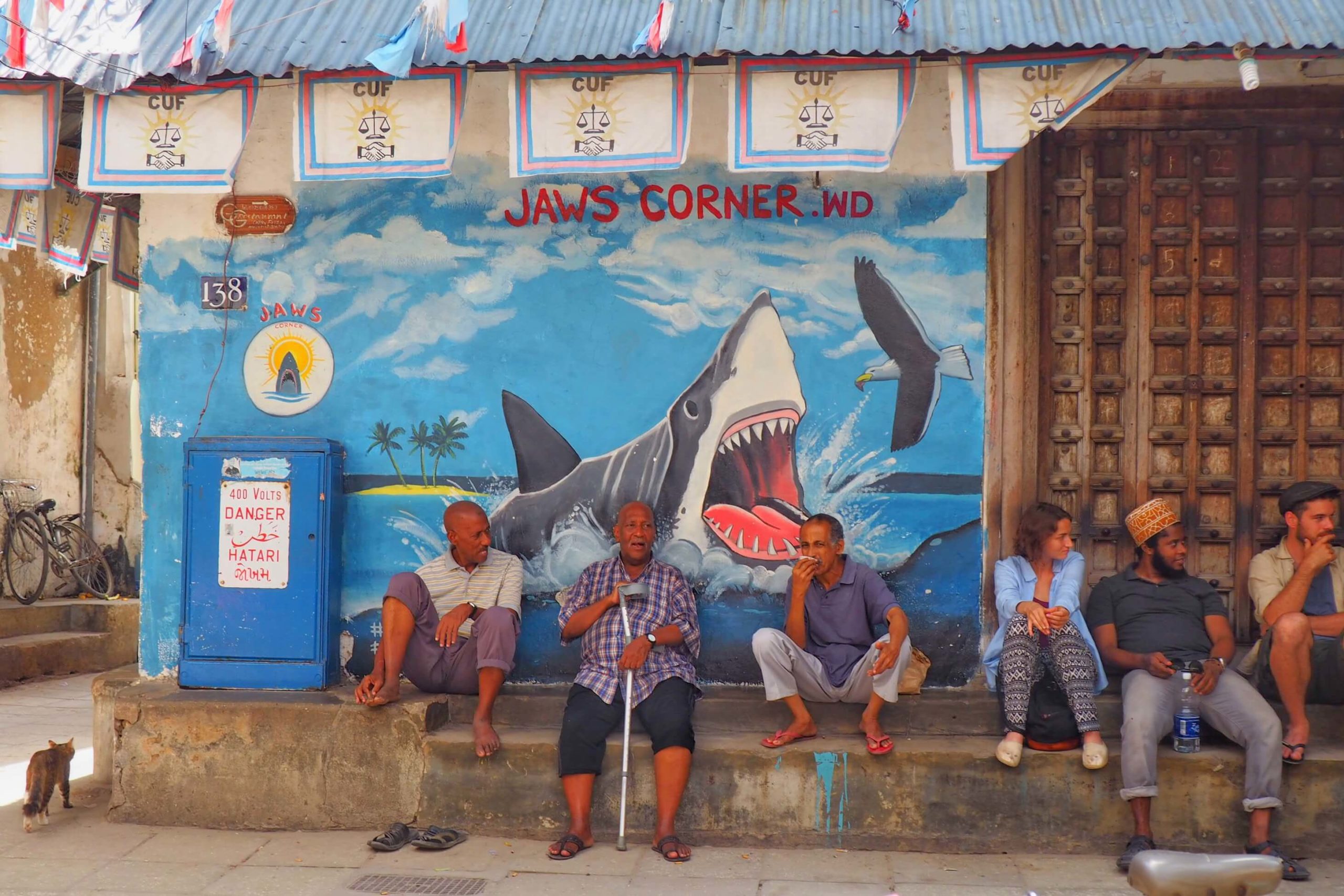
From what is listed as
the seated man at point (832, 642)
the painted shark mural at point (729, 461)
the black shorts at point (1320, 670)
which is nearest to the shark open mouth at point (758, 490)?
the painted shark mural at point (729, 461)

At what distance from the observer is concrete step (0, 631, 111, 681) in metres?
10.0

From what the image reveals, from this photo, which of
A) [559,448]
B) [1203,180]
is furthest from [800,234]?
[1203,180]

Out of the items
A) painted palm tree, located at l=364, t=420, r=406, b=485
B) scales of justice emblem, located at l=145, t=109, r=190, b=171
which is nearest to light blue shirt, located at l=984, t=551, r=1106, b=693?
painted palm tree, located at l=364, t=420, r=406, b=485

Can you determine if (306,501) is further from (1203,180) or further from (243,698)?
(1203,180)

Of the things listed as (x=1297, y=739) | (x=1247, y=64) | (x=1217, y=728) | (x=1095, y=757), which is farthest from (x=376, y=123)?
(x=1297, y=739)

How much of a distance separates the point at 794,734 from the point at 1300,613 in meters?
2.22

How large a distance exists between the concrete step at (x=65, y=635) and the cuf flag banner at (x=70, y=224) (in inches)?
142

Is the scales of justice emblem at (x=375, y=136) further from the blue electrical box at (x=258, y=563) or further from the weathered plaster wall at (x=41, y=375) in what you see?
the weathered plaster wall at (x=41, y=375)

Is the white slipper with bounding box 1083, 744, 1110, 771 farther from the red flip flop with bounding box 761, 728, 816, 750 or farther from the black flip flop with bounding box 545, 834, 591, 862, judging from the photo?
the black flip flop with bounding box 545, 834, 591, 862

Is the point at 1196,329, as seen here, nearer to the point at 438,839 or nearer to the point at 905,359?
the point at 905,359

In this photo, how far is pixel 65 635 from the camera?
10.9 m

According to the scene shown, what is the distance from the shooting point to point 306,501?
A: 5992 mm

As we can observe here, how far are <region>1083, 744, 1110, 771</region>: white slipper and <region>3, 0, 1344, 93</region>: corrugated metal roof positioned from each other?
9.26ft

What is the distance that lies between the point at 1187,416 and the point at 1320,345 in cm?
73
